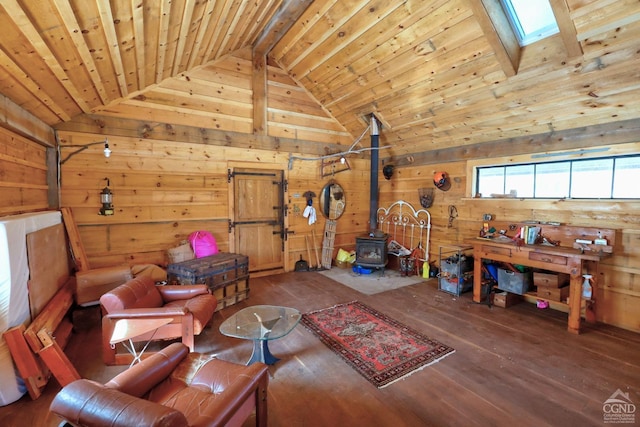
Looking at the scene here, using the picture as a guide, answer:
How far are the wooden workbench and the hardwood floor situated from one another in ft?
1.00

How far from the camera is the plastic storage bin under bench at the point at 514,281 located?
3.69 m

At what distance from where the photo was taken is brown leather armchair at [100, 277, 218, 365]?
2.49 metres

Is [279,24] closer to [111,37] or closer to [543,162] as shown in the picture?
[111,37]

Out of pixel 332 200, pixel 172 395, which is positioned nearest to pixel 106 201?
pixel 172 395

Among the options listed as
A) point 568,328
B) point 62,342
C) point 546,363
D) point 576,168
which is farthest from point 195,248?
point 576,168

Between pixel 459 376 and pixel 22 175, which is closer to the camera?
pixel 459 376

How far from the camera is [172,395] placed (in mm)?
1677

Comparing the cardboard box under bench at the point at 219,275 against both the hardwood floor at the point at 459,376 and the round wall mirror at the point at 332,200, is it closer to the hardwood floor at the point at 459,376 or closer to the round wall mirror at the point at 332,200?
the hardwood floor at the point at 459,376

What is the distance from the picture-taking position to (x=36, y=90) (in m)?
2.55

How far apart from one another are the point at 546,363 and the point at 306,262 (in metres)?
3.95

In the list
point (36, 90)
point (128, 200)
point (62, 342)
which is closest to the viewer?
point (36, 90)

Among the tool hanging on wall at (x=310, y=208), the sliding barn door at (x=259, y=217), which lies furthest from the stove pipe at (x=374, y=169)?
the sliding barn door at (x=259, y=217)

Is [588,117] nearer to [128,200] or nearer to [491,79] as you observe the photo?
[491,79]

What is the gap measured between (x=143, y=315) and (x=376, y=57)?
402cm
